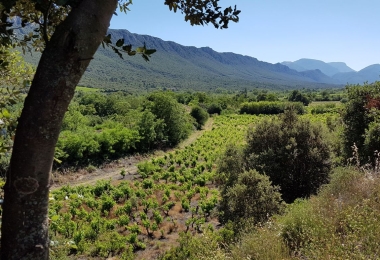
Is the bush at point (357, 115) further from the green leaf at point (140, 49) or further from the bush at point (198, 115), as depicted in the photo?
the bush at point (198, 115)

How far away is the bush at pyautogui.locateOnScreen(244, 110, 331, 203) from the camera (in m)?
10.8

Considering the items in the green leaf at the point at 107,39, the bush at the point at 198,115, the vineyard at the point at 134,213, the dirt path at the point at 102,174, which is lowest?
the dirt path at the point at 102,174

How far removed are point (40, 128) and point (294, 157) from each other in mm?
10543

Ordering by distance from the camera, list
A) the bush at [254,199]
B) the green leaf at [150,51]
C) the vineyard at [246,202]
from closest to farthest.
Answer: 1. the green leaf at [150,51]
2. the vineyard at [246,202]
3. the bush at [254,199]

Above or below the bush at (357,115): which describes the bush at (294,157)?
below

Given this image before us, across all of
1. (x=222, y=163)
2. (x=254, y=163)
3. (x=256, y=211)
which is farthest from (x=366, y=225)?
(x=222, y=163)

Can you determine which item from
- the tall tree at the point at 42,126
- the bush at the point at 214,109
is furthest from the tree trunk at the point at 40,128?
the bush at the point at 214,109

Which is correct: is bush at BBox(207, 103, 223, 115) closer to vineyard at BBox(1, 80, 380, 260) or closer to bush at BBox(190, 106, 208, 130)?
bush at BBox(190, 106, 208, 130)

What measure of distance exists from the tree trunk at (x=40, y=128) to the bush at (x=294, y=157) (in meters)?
9.90

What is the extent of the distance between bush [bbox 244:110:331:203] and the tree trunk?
9899 millimetres

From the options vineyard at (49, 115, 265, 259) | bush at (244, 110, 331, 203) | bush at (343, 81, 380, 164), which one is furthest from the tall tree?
bush at (343, 81, 380, 164)

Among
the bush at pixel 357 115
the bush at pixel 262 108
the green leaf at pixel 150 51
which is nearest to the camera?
the green leaf at pixel 150 51

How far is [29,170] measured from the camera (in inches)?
50.8

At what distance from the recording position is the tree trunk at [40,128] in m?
1.28
